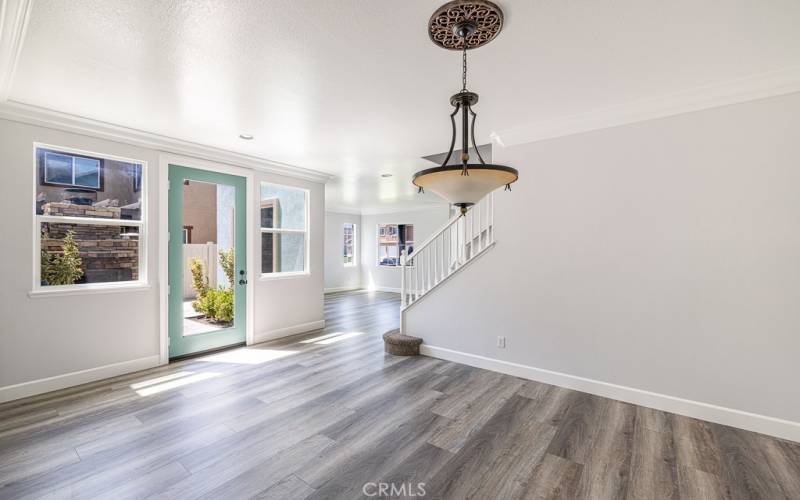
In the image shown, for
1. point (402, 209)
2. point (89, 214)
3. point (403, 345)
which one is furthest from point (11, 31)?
point (402, 209)

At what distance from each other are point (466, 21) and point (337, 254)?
939 centimetres

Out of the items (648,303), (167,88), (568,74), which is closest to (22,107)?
(167,88)

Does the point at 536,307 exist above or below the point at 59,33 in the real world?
below

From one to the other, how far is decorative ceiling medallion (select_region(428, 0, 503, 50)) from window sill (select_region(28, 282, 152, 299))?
3.96 metres

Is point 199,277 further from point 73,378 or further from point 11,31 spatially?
point 11,31

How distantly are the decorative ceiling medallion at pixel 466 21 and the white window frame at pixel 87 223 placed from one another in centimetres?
365

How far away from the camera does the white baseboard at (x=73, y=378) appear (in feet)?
10.3

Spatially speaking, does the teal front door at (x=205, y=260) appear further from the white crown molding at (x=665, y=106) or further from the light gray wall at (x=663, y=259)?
the white crown molding at (x=665, y=106)

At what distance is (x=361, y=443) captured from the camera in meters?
2.50

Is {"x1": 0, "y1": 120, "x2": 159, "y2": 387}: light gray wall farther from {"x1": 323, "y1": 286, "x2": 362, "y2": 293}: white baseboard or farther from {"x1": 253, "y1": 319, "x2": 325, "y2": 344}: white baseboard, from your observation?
{"x1": 323, "y1": 286, "x2": 362, "y2": 293}: white baseboard

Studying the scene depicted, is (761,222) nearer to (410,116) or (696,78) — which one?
(696,78)

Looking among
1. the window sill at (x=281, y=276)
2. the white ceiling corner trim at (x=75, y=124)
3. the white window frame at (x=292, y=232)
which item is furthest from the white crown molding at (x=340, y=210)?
the window sill at (x=281, y=276)

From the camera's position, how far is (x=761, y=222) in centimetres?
270

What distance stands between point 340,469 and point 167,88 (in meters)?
3.07
